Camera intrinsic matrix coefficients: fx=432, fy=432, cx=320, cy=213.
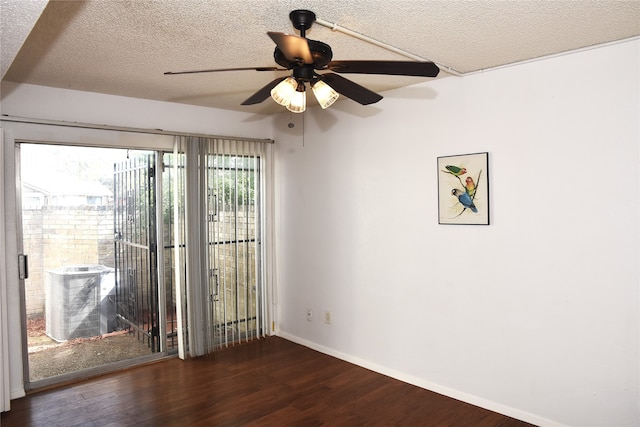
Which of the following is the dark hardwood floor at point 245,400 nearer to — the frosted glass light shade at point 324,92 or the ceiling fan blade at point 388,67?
the frosted glass light shade at point 324,92

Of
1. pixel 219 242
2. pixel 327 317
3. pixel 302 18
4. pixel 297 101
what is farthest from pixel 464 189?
pixel 219 242

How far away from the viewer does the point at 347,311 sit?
4180 mm

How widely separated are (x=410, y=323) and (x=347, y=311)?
73cm

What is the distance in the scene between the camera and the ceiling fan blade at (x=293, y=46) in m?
1.58

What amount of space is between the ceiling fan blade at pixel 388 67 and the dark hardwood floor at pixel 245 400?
232 centimetres

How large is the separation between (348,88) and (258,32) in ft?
2.29

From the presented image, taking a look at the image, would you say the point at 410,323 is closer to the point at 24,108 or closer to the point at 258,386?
the point at 258,386

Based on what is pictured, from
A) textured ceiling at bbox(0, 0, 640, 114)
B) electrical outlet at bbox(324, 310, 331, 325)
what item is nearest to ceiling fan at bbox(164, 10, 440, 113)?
textured ceiling at bbox(0, 0, 640, 114)

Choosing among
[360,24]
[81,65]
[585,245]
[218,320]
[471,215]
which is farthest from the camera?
[218,320]

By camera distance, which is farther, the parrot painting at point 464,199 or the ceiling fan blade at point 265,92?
the parrot painting at point 464,199

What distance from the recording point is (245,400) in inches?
131

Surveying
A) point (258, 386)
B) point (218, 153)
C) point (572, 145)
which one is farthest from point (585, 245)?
point (218, 153)

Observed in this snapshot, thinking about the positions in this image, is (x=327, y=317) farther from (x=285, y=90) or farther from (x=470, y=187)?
(x=285, y=90)

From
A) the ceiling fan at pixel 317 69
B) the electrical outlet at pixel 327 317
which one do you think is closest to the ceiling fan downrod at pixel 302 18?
the ceiling fan at pixel 317 69
